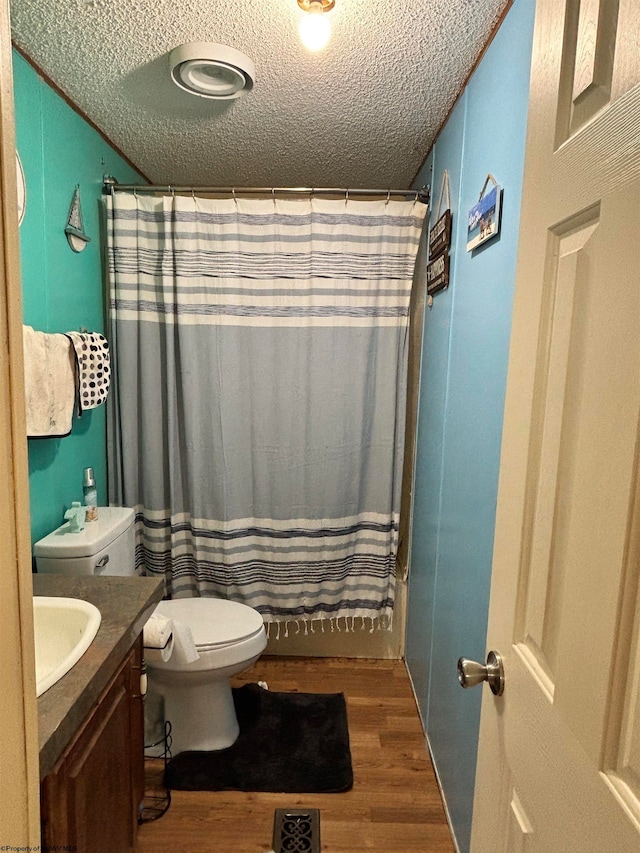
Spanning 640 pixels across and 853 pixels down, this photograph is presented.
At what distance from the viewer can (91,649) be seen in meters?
1.12

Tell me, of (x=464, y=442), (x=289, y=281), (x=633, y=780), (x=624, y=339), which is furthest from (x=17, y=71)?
(x=633, y=780)

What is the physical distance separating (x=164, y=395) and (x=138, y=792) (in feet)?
4.83

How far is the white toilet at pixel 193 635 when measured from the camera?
66.1 inches

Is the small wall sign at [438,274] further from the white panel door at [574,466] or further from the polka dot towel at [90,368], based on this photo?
the polka dot towel at [90,368]

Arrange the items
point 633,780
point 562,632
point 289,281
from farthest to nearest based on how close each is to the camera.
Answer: point 289,281 → point 562,632 → point 633,780

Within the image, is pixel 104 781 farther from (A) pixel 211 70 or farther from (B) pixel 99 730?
(A) pixel 211 70

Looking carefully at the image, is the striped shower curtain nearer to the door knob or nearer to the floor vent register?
the floor vent register

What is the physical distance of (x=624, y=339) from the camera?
50 centimetres

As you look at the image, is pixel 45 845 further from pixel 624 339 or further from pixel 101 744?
pixel 624 339

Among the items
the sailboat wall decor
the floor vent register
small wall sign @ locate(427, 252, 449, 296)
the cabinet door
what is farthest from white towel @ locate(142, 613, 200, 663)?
small wall sign @ locate(427, 252, 449, 296)

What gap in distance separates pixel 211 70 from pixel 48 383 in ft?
3.70

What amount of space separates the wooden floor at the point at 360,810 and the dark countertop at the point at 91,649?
2.62ft

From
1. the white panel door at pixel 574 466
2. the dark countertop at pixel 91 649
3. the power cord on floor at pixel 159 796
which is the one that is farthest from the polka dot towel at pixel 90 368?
the white panel door at pixel 574 466

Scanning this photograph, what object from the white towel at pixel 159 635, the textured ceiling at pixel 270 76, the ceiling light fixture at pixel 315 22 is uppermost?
the textured ceiling at pixel 270 76
